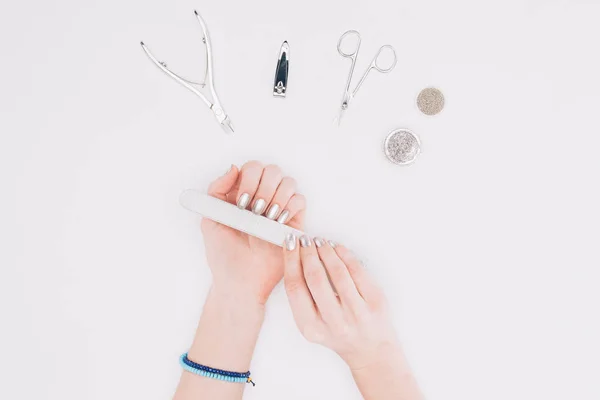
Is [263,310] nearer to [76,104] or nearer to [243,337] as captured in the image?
[243,337]

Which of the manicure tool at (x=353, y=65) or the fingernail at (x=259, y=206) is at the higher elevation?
the manicure tool at (x=353, y=65)

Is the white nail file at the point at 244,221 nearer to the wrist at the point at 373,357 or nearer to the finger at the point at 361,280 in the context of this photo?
the finger at the point at 361,280

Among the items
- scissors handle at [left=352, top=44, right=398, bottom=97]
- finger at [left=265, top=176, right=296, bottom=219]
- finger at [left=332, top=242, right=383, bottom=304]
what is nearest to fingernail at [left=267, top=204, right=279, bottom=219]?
finger at [left=265, top=176, right=296, bottom=219]

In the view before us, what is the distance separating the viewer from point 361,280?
833 mm

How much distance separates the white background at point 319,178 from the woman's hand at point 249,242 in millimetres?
46

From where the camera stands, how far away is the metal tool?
35.6 inches

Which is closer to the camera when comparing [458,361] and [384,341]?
[384,341]

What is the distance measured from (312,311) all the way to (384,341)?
13 centimetres

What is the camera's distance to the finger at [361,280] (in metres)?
0.83

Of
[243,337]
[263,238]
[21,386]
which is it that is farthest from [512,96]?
[21,386]

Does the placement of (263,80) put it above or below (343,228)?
above

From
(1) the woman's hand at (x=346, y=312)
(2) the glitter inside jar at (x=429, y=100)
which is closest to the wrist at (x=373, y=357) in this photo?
(1) the woman's hand at (x=346, y=312)

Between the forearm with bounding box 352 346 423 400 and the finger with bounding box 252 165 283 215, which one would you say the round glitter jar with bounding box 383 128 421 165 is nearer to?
the finger with bounding box 252 165 283 215

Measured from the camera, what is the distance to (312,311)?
815 mm
